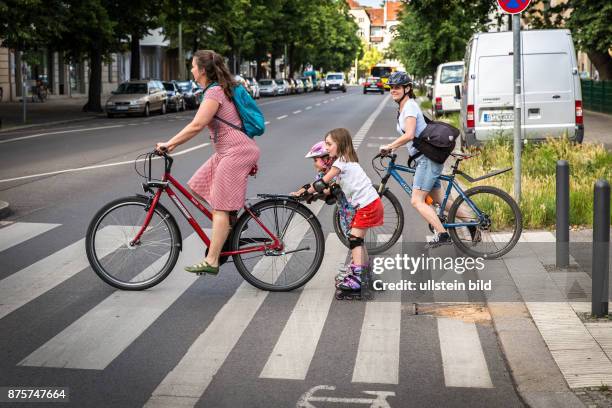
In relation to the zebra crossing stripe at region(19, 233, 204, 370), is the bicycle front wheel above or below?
above

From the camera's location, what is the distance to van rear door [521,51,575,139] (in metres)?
17.2

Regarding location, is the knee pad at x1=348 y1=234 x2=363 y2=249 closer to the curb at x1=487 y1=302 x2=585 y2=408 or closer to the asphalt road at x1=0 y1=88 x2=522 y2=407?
the asphalt road at x1=0 y1=88 x2=522 y2=407

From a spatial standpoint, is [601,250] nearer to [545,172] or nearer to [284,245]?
[284,245]

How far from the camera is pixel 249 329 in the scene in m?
6.29

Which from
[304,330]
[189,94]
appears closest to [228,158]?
[304,330]

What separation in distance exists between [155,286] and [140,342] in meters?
1.68

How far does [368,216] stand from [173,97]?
3840 cm

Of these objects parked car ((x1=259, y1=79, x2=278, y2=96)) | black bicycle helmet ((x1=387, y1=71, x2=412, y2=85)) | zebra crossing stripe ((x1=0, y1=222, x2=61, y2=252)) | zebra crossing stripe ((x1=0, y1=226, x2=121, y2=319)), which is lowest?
zebra crossing stripe ((x1=0, y1=226, x2=121, y2=319))

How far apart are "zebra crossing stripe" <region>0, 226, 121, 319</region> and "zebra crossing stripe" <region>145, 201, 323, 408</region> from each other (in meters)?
1.10

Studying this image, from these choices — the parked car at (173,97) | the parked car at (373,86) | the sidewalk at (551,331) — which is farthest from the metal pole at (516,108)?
the parked car at (373,86)

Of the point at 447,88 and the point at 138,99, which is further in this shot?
the point at 138,99

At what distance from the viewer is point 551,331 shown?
6.10 meters

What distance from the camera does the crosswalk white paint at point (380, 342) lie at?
5.30 meters

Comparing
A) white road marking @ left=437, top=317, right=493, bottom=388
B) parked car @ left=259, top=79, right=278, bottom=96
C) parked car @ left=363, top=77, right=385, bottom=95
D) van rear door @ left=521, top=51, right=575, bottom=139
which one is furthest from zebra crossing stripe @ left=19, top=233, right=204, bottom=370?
parked car @ left=363, top=77, right=385, bottom=95
